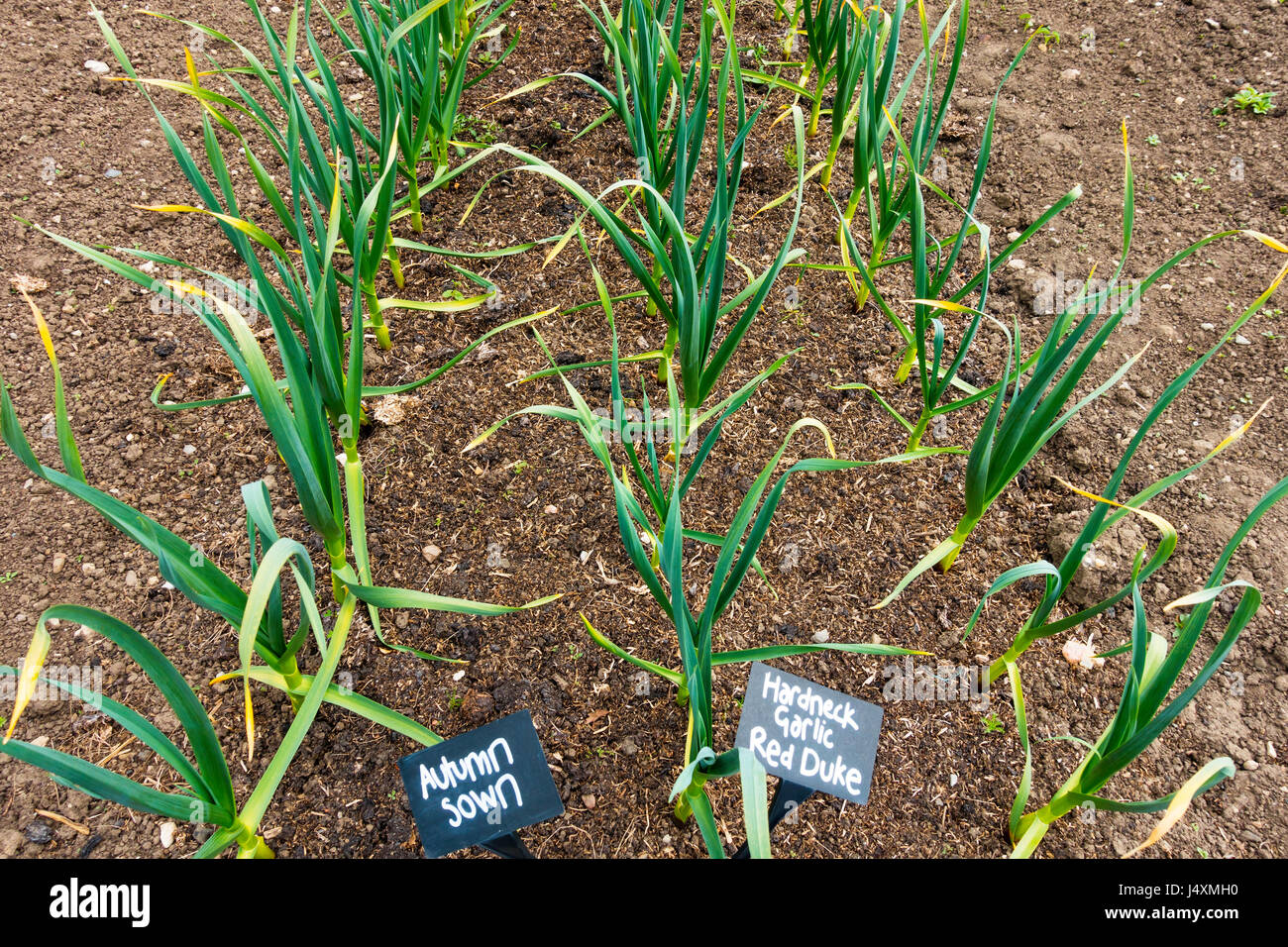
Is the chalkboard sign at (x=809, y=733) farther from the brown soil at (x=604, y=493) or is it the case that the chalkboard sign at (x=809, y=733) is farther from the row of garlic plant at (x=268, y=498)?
the row of garlic plant at (x=268, y=498)

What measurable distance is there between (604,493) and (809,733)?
70 cm

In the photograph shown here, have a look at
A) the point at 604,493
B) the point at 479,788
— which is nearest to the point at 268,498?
the point at 479,788

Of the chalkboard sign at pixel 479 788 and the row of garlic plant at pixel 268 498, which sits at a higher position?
the row of garlic plant at pixel 268 498

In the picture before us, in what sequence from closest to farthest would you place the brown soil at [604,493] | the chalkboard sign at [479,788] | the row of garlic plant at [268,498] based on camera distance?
the row of garlic plant at [268,498], the chalkboard sign at [479,788], the brown soil at [604,493]

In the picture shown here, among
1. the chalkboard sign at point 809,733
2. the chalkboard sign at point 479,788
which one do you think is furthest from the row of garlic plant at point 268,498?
the chalkboard sign at point 809,733

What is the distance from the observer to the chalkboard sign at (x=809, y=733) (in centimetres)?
111

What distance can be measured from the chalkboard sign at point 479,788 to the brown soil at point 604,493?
0.23m

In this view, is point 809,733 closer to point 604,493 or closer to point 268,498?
point 604,493

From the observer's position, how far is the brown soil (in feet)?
4.36

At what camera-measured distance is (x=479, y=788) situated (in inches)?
43.1

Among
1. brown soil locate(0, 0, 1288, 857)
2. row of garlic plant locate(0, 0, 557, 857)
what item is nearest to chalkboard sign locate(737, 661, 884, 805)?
brown soil locate(0, 0, 1288, 857)

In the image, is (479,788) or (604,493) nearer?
(479,788)

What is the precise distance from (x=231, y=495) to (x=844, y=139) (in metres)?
1.91

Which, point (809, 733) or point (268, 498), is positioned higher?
point (268, 498)
